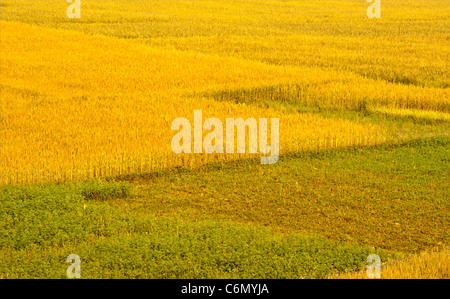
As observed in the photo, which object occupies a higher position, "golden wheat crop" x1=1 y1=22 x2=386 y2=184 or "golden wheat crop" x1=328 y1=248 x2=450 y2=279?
Result: "golden wheat crop" x1=1 y1=22 x2=386 y2=184

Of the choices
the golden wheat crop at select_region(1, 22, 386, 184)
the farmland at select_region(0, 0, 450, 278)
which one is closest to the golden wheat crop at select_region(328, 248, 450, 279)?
the farmland at select_region(0, 0, 450, 278)

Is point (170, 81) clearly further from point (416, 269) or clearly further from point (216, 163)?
point (416, 269)

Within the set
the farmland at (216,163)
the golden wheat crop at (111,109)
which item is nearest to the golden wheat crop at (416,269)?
the farmland at (216,163)

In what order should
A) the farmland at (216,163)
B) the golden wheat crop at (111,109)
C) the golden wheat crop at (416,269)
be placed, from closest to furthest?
the golden wheat crop at (416,269)
the farmland at (216,163)
the golden wheat crop at (111,109)

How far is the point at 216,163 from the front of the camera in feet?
32.2

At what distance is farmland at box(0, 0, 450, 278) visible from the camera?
6.45 metres

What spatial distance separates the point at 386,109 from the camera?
13.8 meters

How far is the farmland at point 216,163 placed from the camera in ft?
21.2

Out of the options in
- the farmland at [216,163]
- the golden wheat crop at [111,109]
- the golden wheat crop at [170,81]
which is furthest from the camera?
the golden wheat crop at [170,81]

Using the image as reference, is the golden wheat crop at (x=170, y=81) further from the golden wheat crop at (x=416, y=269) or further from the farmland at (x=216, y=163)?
the golden wheat crop at (x=416, y=269)

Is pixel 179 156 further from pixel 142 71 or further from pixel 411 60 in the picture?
pixel 411 60

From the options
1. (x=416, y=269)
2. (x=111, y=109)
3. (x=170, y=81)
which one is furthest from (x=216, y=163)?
(x=170, y=81)

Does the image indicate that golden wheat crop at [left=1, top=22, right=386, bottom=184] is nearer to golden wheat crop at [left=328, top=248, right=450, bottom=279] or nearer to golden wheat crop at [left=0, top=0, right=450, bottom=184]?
golden wheat crop at [left=0, top=0, right=450, bottom=184]

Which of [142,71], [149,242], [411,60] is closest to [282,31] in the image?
[411,60]
